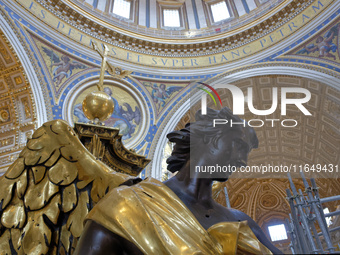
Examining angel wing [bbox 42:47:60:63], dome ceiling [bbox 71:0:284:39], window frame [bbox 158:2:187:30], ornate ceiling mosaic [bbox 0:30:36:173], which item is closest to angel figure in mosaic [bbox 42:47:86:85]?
angel wing [bbox 42:47:60:63]

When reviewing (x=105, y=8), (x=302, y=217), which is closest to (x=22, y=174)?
(x=302, y=217)

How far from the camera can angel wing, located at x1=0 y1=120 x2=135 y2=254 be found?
1452 millimetres

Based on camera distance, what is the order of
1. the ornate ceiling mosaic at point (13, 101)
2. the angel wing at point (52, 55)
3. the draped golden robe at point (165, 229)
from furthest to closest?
the angel wing at point (52, 55), the ornate ceiling mosaic at point (13, 101), the draped golden robe at point (165, 229)

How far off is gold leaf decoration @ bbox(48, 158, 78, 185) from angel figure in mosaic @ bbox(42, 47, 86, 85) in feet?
29.2

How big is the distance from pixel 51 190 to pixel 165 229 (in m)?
0.75

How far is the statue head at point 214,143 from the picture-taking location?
1401 millimetres

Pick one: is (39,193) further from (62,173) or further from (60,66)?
(60,66)

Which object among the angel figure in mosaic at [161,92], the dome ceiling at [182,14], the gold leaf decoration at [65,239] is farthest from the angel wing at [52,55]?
the gold leaf decoration at [65,239]

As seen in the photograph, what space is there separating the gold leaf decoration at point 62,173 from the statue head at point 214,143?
1.62ft

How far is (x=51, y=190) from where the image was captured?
153cm

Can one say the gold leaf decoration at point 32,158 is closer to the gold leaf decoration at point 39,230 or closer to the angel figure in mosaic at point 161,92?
the gold leaf decoration at point 39,230

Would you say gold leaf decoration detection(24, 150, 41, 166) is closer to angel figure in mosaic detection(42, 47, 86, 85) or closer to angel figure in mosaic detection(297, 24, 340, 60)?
angel figure in mosaic detection(42, 47, 86, 85)

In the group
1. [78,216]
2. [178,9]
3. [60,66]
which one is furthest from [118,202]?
[178,9]

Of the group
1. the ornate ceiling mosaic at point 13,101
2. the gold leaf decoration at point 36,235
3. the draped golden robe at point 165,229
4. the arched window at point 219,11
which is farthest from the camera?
the arched window at point 219,11
